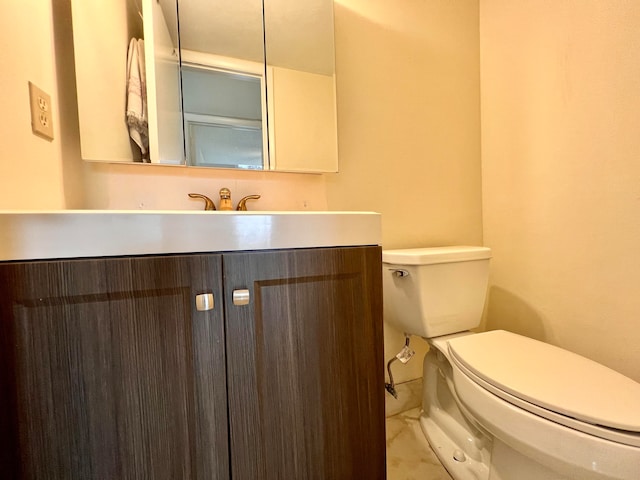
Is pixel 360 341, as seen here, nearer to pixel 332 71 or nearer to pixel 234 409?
pixel 234 409

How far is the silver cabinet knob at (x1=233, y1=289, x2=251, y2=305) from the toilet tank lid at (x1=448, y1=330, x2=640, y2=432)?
0.63 meters

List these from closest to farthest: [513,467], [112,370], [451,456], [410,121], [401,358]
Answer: [112,370] < [513,467] < [451,456] < [401,358] < [410,121]

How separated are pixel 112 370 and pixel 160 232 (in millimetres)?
243

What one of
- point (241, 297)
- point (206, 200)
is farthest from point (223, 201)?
point (241, 297)

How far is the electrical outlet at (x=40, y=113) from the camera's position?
65cm

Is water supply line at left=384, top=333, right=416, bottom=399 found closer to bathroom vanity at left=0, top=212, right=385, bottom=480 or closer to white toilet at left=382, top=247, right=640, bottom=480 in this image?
white toilet at left=382, top=247, right=640, bottom=480

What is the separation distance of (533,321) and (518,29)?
4.01 feet

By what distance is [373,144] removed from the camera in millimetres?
1171

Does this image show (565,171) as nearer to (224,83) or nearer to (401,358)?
(401,358)

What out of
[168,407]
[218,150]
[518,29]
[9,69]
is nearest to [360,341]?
[168,407]

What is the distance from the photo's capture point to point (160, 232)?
51cm

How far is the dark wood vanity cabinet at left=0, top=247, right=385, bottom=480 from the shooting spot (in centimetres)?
45

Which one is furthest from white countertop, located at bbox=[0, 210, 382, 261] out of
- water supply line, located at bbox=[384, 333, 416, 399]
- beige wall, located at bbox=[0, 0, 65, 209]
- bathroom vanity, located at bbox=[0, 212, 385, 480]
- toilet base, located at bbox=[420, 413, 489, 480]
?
toilet base, located at bbox=[420, 413, 489, 480]

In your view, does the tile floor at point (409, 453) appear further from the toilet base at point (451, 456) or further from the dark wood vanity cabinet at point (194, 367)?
the dark wood vanity cabinet at point (194, 367)
